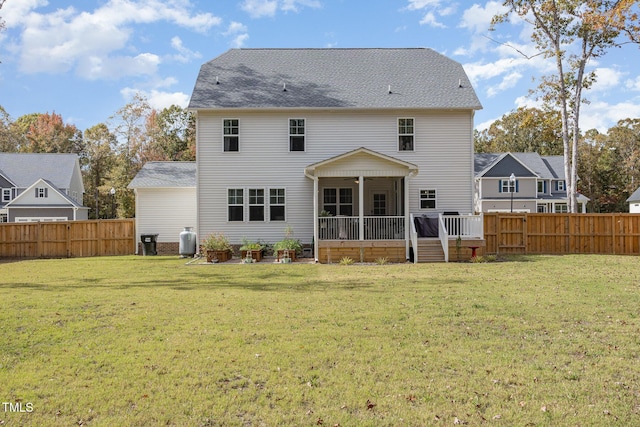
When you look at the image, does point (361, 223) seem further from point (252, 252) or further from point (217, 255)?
point (217, 255)

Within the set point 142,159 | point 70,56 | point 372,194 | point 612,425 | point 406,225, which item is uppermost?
point 70,56

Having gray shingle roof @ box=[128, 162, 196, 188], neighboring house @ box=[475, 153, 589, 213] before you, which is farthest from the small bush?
neighboring house @ box=[475, 153, 589, 213]

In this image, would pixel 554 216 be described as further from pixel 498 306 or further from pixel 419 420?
pixel 419 420

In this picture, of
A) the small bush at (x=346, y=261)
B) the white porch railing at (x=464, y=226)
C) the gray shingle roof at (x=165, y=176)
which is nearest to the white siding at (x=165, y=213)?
the gray shingle roof at (x=165, y=176)

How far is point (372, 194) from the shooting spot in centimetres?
1950

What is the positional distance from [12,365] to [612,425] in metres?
5.95

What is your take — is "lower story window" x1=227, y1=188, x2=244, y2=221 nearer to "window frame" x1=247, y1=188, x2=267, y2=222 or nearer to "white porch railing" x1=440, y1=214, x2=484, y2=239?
"window frame" x1=247, y1=188, x2=267, y2=222

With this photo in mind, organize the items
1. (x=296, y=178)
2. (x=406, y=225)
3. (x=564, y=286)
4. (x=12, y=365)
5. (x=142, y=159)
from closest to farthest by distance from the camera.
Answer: (x=12, y=365) → (x=564, y=286) → (x=406, y=225) → (x=296, y=178) → (x=142, y=159)

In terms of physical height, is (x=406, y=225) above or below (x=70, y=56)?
below

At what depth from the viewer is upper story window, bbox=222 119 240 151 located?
1825 centimetres

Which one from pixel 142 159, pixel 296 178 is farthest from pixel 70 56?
pixel 296 178

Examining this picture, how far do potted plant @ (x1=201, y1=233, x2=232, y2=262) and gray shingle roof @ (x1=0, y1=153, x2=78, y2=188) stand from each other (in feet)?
84.2

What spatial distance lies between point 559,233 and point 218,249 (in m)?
14.3

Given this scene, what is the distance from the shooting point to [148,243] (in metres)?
19.8
